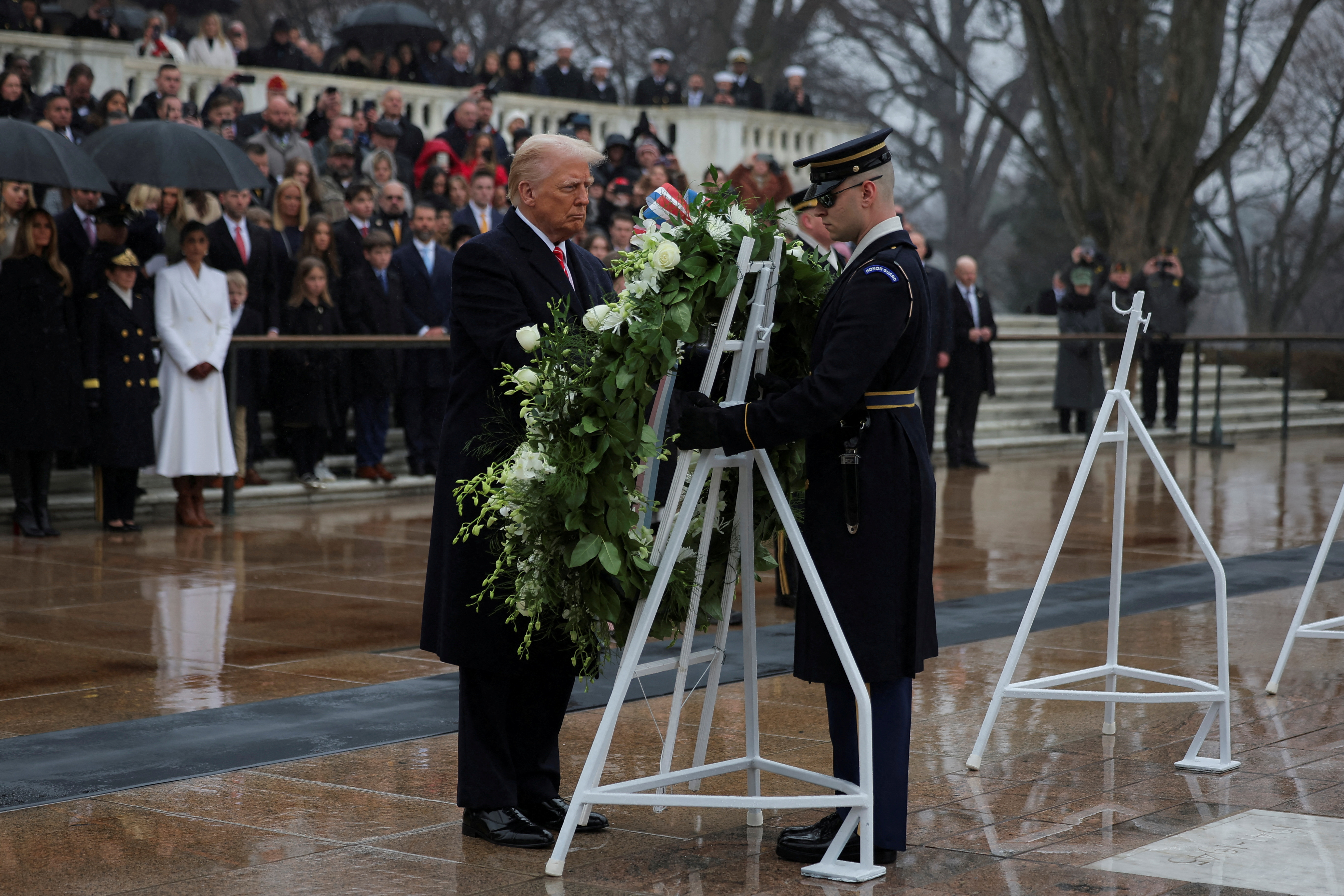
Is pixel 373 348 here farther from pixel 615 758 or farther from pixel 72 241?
pixel 615 758

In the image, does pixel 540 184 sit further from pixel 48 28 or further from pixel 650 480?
pixel 48 28

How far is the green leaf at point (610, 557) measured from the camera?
14.3 ft

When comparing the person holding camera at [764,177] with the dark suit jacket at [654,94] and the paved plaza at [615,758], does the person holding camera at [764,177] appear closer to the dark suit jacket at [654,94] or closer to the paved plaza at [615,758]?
the dark suit jacket at [654,94]

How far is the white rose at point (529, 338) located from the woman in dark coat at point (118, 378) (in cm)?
733

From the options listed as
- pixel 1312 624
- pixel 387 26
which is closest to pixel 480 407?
pixel 1312 624

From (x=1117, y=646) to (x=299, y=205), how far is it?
9030mm

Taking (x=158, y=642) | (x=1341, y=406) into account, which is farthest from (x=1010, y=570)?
(x=1341, y=406)

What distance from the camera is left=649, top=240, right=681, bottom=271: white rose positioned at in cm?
441

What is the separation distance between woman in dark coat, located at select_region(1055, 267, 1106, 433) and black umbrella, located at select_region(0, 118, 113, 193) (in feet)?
36.8

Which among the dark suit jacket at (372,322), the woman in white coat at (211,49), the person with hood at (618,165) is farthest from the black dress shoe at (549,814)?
the woman in white coat at (211,49)

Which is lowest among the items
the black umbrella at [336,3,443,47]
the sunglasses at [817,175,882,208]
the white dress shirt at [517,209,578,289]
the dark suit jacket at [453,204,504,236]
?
the white dress shirt at [517,209,578,289]

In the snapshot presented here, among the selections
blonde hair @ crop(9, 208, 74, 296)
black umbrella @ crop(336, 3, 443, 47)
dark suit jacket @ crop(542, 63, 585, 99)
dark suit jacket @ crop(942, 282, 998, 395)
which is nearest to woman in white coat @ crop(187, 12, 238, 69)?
black umbrella @ crop(336, 3, 443, 47)

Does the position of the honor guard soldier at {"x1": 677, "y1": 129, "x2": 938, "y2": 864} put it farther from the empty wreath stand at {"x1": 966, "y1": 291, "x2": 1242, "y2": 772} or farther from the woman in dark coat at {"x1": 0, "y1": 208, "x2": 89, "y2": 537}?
the woman in dark coat at {"x1": 0, "y1": 208, "x2": 89, "y2": 537}

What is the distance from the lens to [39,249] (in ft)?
35.8
